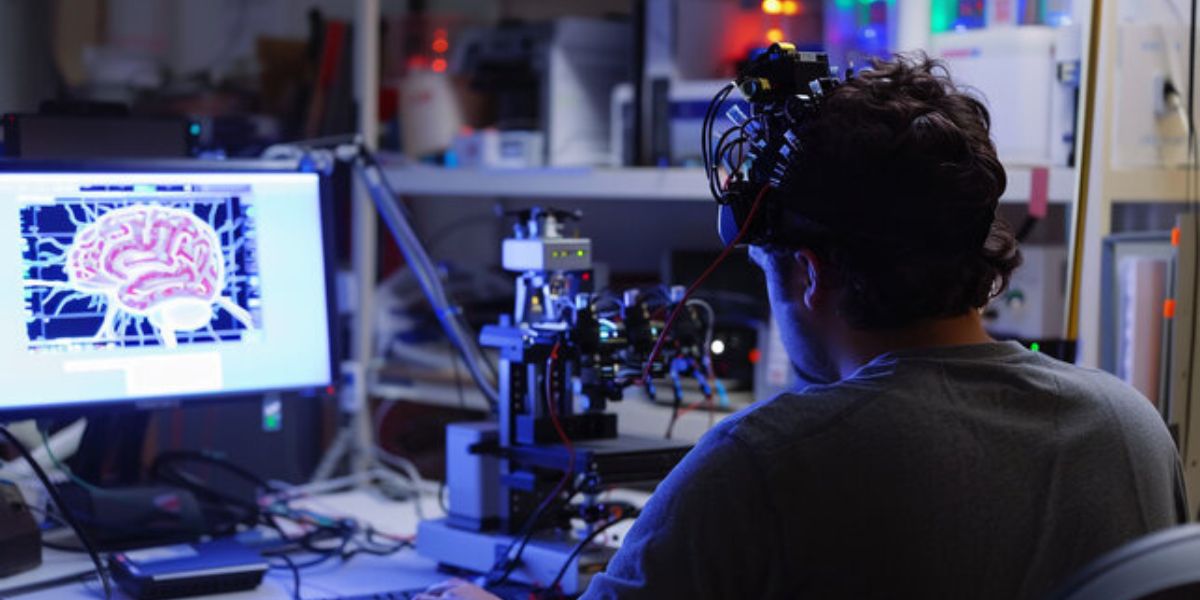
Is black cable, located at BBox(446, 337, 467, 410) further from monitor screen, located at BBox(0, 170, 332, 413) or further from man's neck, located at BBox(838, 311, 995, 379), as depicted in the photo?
man's neck, located at BBox(838, 311, 995, 379)

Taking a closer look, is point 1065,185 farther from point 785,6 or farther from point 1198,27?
point 785,6

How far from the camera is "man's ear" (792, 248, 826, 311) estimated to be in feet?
4.47

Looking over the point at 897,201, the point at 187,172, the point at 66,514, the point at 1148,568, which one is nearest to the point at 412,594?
the point at 66,514

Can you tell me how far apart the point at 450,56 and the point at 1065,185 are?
5.28ft

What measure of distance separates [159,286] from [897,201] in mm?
1106

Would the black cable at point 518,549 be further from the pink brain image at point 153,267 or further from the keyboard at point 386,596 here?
the pink brain image at point 153,267

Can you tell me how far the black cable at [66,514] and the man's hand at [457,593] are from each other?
1.50 ft

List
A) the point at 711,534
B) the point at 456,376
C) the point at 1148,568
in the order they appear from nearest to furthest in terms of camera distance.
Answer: the point at 1148,568, the point at 711,534, the point at 456,376

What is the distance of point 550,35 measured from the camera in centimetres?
333

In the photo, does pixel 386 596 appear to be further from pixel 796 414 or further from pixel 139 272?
pixel 796 414

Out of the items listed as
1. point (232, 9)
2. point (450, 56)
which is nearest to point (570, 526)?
point (450, 56)

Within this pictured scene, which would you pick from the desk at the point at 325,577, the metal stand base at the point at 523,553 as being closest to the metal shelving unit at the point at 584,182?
the desk at the point at 325,577

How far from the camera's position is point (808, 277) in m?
1.38

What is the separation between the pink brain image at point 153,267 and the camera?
1.96m
